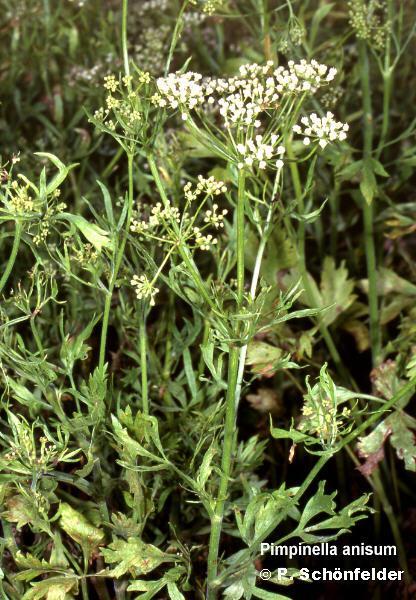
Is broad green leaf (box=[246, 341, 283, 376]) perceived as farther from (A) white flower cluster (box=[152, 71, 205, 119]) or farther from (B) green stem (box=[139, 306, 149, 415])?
(A) white flower cluster (box=[152, 71, 205, 119])

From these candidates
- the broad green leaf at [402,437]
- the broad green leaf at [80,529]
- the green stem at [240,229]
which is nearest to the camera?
the green stem at [240,229]

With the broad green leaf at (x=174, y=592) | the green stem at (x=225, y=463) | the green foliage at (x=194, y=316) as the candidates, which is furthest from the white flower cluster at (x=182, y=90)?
the broad green leaf at (x=174, y=592)

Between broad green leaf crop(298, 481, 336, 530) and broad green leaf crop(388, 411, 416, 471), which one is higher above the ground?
broad green leaf crop(298, 481, 336, 530)

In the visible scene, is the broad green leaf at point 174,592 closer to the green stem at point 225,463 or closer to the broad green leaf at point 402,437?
the green stem at point 225,463

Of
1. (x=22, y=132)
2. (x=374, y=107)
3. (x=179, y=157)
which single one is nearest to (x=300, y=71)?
(x=179, y=157)

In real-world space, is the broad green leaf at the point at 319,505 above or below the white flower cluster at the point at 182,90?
below

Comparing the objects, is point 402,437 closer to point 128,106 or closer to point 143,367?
point 143,367

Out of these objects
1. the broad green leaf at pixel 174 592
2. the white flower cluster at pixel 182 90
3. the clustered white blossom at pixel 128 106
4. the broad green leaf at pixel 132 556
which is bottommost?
the broad green leaf at pixel 174 592

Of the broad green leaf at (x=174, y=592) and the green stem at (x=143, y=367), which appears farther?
the green stem at (x=143, y=367)

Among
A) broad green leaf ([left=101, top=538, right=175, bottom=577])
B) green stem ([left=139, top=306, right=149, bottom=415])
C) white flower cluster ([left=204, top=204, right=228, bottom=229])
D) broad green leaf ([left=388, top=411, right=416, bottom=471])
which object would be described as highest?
white flower cluster ([left=204, top=204, right=228, bottom=229])

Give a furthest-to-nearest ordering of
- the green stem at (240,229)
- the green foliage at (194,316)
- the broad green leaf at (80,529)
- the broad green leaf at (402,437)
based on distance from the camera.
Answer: the broad green leaf at (402,437), the broad green leaf at (80,529), the green foliage at (194,316), the green stem at (240,229)

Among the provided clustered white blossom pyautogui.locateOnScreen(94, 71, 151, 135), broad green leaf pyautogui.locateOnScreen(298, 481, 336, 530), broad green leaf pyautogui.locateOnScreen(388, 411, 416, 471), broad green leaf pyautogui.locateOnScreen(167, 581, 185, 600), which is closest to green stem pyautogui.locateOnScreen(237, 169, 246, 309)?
clustered white blossom pyautogui.locateOnScreen(94, 71, 151, 135)
